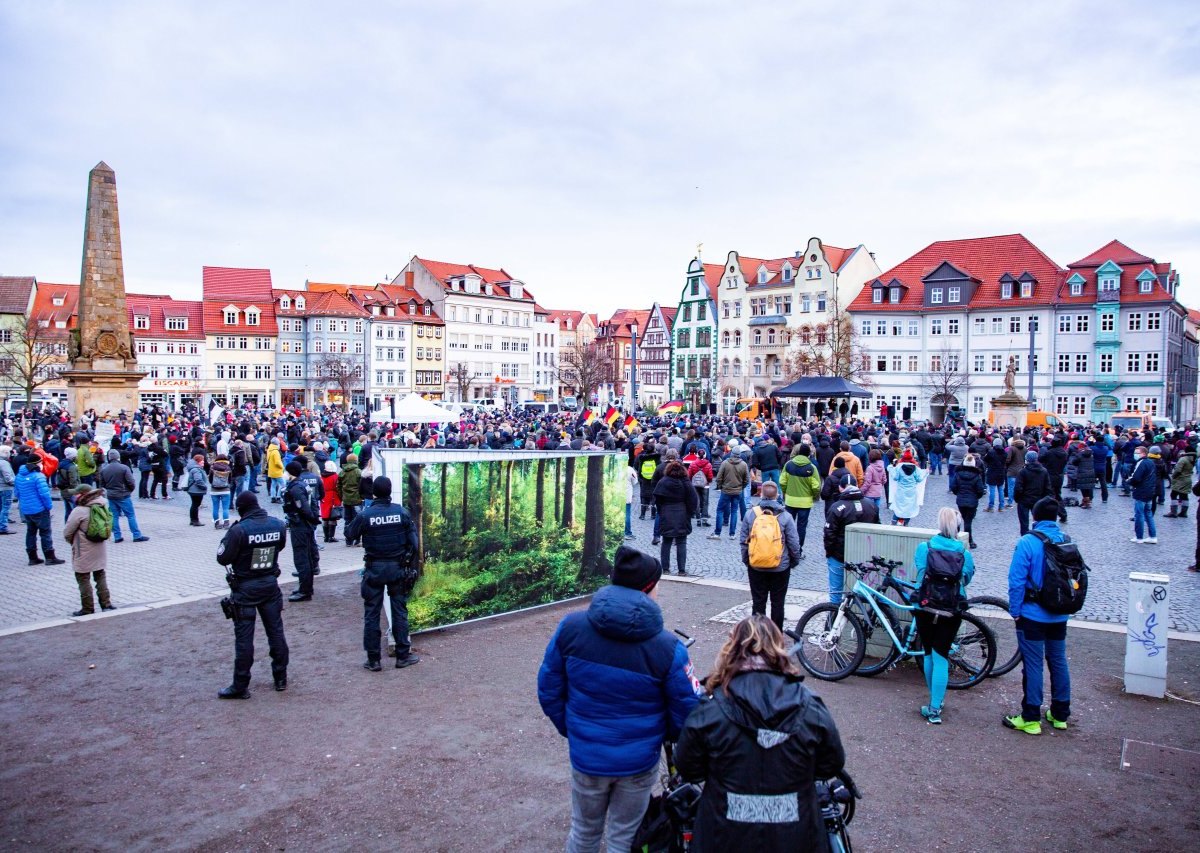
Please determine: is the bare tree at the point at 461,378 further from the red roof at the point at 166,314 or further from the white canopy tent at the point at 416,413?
the white canopy tent at the point at 416,413

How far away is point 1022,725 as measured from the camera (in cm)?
651

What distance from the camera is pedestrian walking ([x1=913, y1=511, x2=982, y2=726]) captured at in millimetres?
6531

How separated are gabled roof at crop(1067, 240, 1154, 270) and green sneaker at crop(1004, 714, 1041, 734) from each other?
58979mm

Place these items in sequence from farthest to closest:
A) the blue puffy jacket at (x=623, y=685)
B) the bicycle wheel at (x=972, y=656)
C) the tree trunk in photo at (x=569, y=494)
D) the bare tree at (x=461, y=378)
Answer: the bare tree at (x=461, y=378)
the tree trunk in photo at (x=569, y=494)
the bicycle wheel at (x=972, y=656)
the blue puffy jacket at (x=623, y=685)

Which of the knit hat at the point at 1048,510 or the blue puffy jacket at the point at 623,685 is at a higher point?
the knit hat at the point at 1048,510

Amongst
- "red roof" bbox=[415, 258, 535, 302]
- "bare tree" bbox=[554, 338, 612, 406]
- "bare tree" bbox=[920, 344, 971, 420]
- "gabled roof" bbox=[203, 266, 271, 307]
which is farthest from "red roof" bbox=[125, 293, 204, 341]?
"bare tree" bbox=[920, 344, 971, 420]

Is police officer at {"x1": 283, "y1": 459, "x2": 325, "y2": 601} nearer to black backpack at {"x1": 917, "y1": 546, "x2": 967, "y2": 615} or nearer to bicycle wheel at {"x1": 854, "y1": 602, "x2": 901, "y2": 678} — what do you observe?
bicycle wheel at {"x1": 854, "y1": 602, "x2": 901, "y2": 678}

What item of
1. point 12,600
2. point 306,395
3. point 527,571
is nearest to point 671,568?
point 527,571

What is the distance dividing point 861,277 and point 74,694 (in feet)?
222

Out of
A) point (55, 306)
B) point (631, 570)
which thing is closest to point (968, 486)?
point (631, 570)

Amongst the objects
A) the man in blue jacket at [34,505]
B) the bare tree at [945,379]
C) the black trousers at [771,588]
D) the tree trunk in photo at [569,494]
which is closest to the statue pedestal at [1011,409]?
the bare tree at [945,379]

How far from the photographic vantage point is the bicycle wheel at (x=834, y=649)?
301 inches

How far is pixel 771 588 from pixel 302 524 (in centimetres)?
586

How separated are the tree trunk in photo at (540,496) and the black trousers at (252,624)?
10.9ft
